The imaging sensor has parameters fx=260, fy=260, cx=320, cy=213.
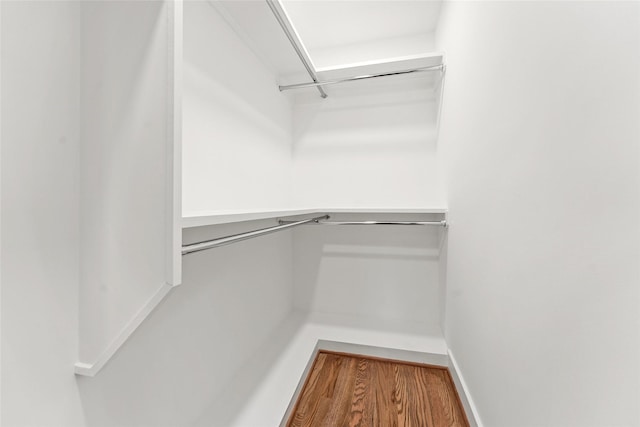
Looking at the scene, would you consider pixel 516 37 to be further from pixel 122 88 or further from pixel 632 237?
pixel 122 88

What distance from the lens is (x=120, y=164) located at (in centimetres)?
58

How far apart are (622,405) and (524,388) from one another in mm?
336

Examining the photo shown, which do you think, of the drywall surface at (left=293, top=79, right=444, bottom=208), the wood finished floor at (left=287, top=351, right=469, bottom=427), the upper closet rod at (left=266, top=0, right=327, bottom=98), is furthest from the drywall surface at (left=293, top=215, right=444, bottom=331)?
the upper closet rod at (left=266, top=0, right=327, bottom=98)

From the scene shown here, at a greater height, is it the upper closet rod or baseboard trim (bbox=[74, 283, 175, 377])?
the upper closet rod

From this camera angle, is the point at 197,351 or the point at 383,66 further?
the point at 383,66

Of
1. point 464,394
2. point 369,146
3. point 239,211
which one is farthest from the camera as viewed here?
point 369,146

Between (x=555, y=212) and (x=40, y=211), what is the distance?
3.68 feet

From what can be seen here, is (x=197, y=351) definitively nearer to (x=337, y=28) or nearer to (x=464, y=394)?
(x=464, y=394)

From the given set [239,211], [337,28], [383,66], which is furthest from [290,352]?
[337,28]

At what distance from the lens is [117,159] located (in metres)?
0.59

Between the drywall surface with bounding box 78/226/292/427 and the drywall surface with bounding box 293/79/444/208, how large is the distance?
700mm

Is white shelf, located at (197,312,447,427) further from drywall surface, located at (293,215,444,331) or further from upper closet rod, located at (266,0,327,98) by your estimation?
upper closet rod, located at (266,0,327,98)

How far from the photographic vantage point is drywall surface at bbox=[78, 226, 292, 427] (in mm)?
743

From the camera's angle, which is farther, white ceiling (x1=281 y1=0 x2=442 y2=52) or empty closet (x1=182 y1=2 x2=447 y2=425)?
white ceiling (x1=281 y1=0 x2=442 y2=52)
